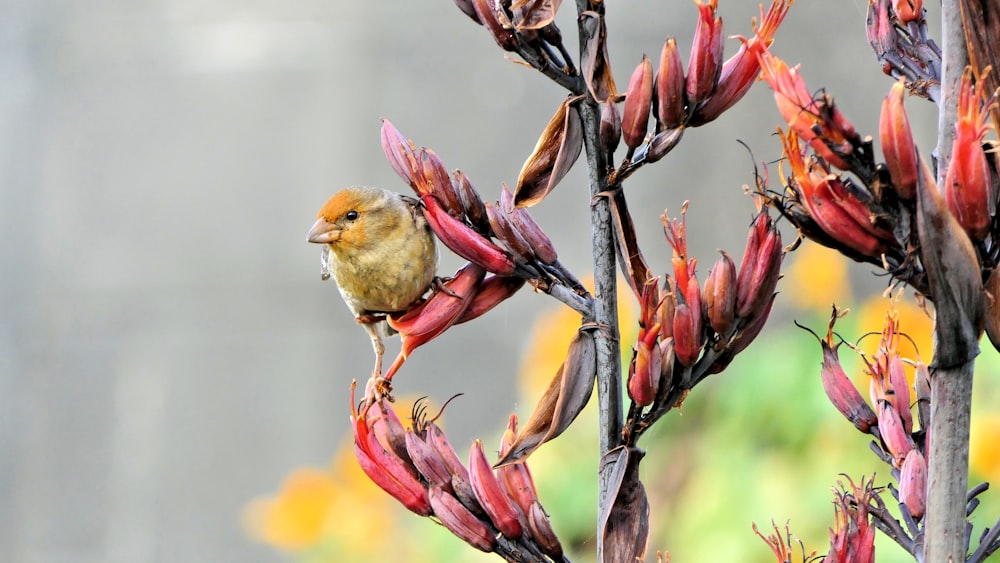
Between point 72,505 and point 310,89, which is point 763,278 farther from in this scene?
point 72,505

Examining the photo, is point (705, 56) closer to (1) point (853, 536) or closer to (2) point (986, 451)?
(1) point (853, 536)

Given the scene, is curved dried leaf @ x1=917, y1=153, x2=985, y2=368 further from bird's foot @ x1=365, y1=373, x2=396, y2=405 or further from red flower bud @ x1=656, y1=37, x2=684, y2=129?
bird's foot @ x1=365, y1=373, x2=396, y2=405

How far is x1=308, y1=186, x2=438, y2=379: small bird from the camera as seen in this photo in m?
1.56

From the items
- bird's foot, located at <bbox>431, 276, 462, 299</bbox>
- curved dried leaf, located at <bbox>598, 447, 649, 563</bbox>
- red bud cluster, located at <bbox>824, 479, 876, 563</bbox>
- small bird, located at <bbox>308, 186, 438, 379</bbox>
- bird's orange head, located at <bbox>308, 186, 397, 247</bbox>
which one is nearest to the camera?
red bud cluster, located at <bbox>824, 479, 876, 563</bbox>

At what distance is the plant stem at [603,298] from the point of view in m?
1.22

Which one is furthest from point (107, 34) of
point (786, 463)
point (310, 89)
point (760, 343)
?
point (786, 463)

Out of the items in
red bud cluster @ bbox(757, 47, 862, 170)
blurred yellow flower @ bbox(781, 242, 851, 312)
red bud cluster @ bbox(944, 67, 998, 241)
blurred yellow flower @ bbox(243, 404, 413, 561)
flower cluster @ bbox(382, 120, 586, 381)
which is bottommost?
red bud cluster @ bbox(944, 67, 998, 241)

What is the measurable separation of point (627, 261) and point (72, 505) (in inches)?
145

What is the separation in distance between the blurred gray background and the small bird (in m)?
2.24

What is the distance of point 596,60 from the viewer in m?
1.19

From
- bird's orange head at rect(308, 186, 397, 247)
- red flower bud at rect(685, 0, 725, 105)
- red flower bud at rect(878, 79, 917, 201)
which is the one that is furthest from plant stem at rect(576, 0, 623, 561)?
bird's orange head at rect(308, 186, 397, 247)

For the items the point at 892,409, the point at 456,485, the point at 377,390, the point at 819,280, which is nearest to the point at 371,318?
the point at 377,390

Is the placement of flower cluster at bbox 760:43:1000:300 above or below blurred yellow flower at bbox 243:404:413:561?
below

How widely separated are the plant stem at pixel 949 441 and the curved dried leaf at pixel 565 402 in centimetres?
36
